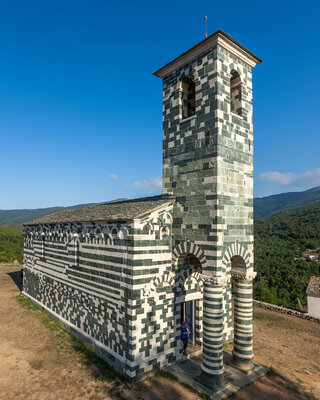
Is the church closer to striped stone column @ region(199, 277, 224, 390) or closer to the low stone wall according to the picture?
striped stone column @ region(199, 277, 224, 390)

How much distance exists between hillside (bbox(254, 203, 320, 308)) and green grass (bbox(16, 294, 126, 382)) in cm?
1672

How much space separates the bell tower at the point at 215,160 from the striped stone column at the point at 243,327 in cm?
4

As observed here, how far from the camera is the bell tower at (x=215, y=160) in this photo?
1087 centimetres

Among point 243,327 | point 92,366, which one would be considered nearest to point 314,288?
point 243,327

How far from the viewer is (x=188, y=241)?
11555 mm

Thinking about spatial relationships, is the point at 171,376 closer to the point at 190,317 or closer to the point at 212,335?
the point at 212,335

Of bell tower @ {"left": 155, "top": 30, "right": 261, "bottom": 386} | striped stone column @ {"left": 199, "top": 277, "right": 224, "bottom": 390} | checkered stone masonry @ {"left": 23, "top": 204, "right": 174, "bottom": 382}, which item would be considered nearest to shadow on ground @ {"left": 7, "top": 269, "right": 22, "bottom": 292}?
checkered stone masonry @ {"left": 23, "top": 204, "right": 174, "bottom": 382}

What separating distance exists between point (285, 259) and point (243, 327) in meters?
33.7

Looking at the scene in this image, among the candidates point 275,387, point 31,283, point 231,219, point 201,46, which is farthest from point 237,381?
point 31,283

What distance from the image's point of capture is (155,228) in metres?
11.6

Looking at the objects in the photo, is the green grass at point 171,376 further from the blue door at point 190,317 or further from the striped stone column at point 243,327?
the blue door at point 190,317

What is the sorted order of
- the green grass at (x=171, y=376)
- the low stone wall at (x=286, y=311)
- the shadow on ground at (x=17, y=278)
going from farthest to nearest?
the shadow on ground at (x=17, y=278) < the low stone wall at (x=286, y=311) < the green grass at (x=171, y=376)

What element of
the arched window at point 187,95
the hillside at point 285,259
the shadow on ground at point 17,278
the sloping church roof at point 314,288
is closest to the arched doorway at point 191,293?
the arched window at point 187,95

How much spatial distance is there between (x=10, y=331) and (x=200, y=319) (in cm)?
1151
